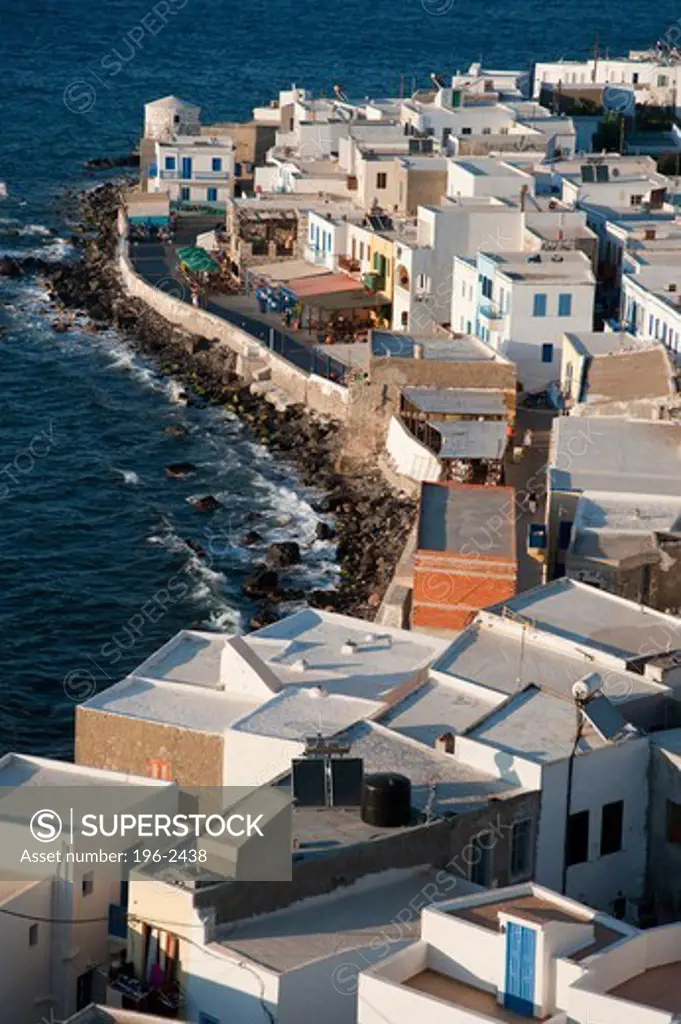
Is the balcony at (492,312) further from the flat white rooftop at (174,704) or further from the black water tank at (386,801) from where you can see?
the black water tank at (386,801)

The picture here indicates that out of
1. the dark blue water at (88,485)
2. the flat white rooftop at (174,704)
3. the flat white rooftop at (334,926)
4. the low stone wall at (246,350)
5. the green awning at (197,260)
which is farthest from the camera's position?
the green awning at (197,260)

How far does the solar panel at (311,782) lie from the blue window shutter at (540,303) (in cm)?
3185

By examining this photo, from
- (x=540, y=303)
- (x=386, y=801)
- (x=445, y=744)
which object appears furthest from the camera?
(x=540, y=303)

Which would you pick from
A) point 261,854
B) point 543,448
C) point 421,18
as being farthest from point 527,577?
point 421,18

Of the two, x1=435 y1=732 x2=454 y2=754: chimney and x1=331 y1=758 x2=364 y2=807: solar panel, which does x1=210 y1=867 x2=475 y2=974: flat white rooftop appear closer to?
x1=331 y1=758 x2=364 y2=807: solar panel

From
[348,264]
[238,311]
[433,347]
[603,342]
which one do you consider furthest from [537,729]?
[348,264]

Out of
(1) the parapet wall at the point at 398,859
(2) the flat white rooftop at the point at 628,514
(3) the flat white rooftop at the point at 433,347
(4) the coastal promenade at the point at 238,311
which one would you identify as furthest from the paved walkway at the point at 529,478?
(1) the parapet wall at the point at 398,859

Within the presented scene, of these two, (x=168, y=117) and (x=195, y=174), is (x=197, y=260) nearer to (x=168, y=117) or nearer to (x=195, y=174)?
(x=195, y=174)

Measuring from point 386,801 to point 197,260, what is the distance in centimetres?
4611

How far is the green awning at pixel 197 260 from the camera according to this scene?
68.9 meters

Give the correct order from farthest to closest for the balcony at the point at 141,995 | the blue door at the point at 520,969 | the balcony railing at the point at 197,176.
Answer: the balcony railing at the point at 197,176
the balcony at the point at 141,995
the blue door at the point at 520,969

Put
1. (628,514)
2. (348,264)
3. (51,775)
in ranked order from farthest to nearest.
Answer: (348,264)
(628,514)
(51,775)

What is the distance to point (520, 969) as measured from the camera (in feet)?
66.8

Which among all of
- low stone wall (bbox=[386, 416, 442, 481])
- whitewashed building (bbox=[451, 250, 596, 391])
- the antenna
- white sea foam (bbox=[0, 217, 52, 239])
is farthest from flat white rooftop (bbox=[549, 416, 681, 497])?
white sea foam (bbox=[0, 217, 52, 239])
